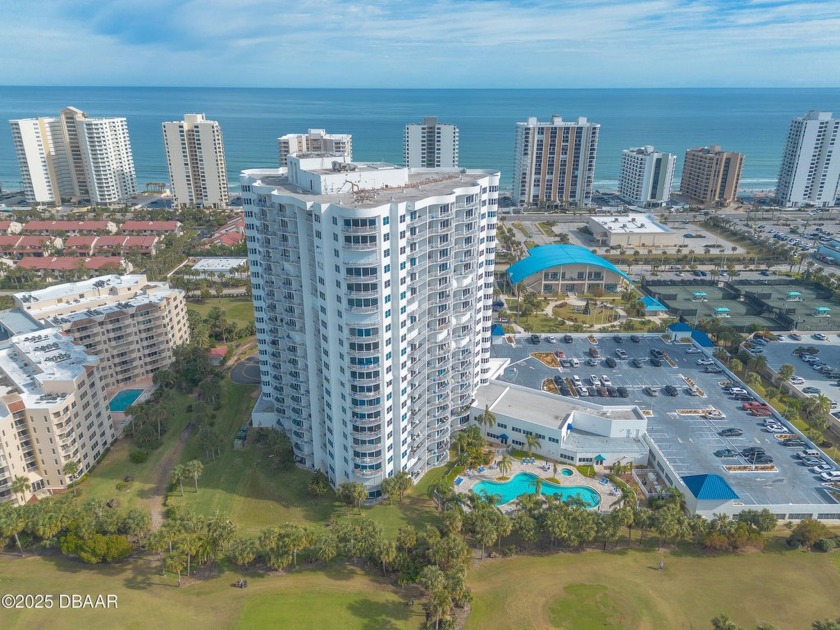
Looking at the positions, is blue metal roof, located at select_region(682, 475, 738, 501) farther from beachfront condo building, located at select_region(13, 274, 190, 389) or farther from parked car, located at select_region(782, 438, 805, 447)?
beachfront condo building, located at select_region(13, 274, 190, 389)

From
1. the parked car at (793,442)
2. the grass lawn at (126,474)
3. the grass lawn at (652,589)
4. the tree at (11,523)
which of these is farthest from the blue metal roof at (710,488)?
the tree at (11,523)

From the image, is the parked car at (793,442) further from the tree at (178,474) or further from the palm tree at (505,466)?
the tree at (178,474)

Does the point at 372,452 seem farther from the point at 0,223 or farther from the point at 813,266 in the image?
the point at 0,223

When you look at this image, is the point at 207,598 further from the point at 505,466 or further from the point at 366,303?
the point at 505,466

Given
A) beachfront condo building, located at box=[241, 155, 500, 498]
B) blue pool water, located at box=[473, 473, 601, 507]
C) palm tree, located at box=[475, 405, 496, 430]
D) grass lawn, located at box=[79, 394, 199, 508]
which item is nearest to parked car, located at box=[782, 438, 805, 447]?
blue pool water, located at box=[473, 473, 601, 507]

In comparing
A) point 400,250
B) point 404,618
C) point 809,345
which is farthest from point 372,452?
point 809,345

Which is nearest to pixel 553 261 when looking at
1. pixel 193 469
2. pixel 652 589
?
pixel 652 589

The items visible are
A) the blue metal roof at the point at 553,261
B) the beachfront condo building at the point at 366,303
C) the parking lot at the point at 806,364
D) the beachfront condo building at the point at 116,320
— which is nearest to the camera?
Result: the beachfront condo building at the point at 366,303
